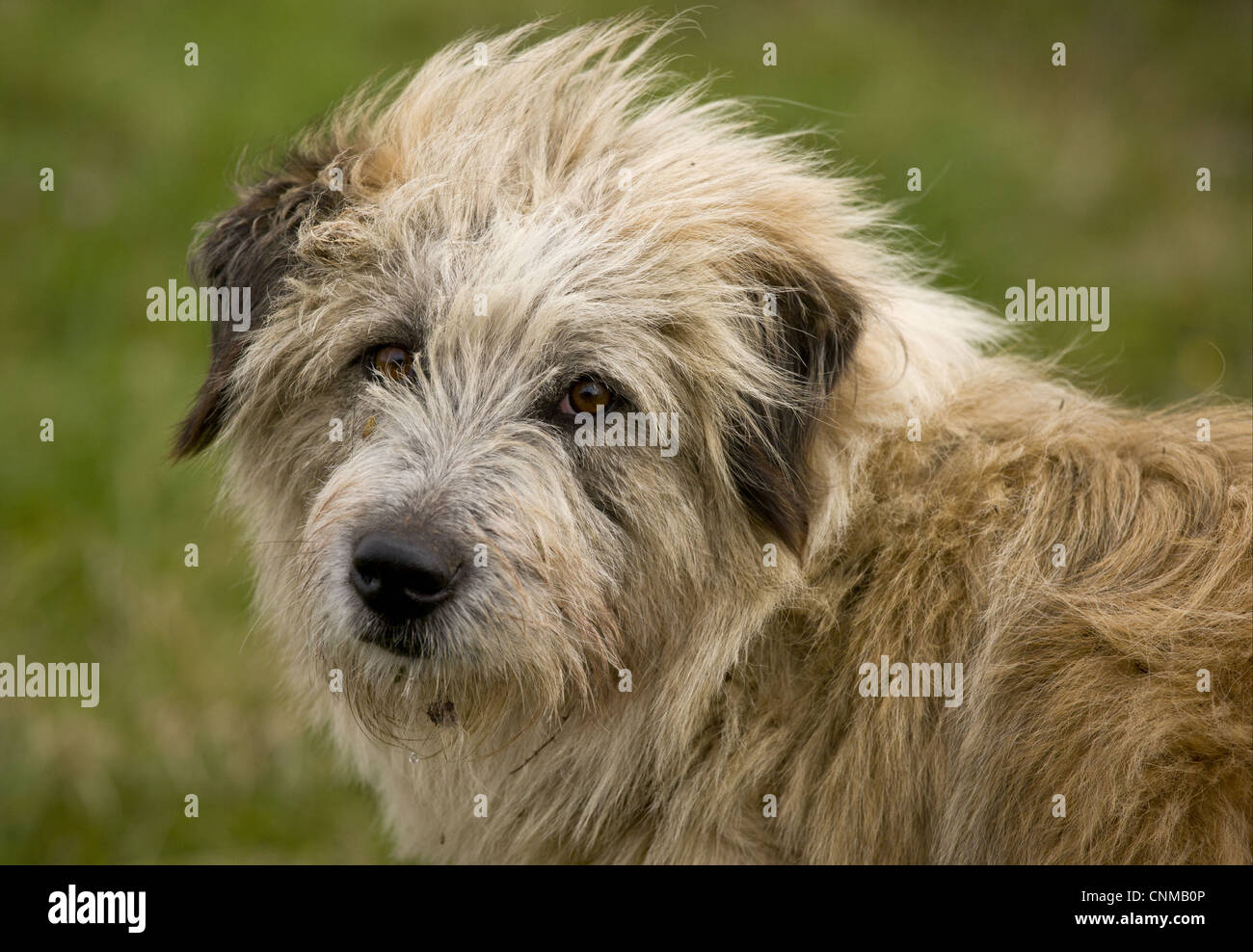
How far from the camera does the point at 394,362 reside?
416 centimetres

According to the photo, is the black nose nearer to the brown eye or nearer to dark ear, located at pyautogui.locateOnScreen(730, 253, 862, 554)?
the brown eye

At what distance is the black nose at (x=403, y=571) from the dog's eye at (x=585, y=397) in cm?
67

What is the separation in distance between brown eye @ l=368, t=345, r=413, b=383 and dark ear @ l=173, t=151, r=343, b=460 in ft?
1.62

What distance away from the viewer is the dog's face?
12.4 feet

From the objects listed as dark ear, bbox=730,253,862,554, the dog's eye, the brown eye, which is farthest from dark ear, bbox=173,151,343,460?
dark ear, bbox=730,253,862,554

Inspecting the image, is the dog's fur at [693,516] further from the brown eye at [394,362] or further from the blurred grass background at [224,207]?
the blurred grass background at [224,207]

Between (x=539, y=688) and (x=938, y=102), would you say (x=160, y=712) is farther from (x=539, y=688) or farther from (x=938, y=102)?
(x=938, y=102)

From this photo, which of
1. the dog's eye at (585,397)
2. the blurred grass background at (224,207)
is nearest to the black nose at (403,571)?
the dog's eye at (585,397)

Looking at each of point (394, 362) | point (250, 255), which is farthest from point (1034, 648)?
point (250, 255)

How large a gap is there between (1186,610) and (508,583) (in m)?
1.94

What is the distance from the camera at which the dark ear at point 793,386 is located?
3.99m

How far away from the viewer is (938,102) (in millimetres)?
11695

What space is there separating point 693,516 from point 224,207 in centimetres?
699
